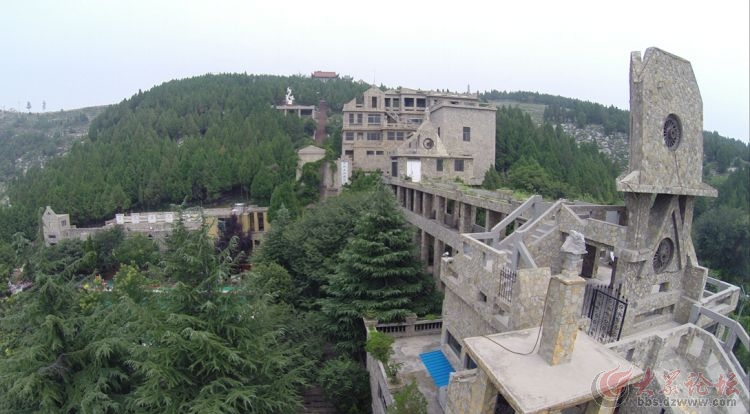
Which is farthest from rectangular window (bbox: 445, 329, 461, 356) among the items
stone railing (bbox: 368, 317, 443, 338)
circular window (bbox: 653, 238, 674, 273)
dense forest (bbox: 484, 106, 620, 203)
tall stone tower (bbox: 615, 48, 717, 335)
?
dense forest (bbox: 484, 106, 620, 203)

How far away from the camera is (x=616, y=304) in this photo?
10250 mm

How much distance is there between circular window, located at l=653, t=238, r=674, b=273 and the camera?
1145 cm

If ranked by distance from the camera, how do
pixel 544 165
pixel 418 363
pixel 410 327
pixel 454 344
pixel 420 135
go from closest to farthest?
pixel 454 344
pixel 418 363
pixel 410 327
pixel 420 135
pixel 544 165

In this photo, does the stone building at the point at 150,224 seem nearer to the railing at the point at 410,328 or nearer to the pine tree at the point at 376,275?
the pine tree at the point at 376,275

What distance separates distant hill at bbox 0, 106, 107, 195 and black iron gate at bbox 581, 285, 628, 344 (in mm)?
97932

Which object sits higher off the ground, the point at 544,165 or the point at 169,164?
the point at 544,165

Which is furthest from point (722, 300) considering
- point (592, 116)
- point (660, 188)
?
point (592, 116)

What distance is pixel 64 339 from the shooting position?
10477mm

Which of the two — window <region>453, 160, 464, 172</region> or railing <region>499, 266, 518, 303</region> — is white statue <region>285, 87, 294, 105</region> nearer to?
window <region>453, 160, 464, 172</region>

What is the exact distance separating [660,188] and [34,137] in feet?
539

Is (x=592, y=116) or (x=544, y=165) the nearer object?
(x=544, y=165)

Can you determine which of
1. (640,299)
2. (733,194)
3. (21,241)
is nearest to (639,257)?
(640,299)

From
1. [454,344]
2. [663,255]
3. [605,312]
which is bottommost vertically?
[454,344]

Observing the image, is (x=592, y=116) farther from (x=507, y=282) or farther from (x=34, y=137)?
(x=34, y=137)
